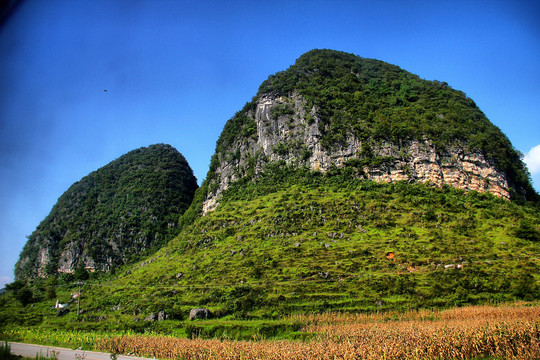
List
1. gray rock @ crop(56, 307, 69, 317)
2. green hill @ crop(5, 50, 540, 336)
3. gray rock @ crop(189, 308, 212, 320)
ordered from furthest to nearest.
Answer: gray rock @ crop(56, 307, 69, 317)
green hill @ crop(5, 50, 540, 336)
gray rock @ crop(189, 308, 212, 320)

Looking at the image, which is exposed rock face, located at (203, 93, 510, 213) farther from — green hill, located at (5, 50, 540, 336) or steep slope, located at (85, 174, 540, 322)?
steep slope, located at (85, 174, 540, 322)

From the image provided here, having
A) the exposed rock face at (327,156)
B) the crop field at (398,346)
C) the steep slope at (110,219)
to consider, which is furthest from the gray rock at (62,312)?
the steep slope at (110,219)

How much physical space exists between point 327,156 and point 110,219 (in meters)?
71.2

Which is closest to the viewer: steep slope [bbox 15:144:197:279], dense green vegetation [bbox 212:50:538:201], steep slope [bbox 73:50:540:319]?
steep slope [bbox 73:50:540:319]

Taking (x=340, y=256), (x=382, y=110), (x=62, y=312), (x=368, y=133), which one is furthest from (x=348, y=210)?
(x=62, y=312)

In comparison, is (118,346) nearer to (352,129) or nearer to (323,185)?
(323,185)

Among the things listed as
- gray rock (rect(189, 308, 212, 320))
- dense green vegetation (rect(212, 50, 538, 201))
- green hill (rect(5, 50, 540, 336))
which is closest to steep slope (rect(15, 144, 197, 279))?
green hill (rect(5, 50, 540, 336))

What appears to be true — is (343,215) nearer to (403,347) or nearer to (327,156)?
(327,156)

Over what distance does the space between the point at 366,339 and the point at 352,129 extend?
216 feet

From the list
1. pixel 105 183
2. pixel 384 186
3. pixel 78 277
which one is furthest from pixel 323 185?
pixel 105 183

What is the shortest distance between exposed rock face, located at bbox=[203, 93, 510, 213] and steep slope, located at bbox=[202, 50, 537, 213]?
211 mm

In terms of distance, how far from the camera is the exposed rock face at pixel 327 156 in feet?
233

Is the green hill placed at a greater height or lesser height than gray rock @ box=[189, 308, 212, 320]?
greater

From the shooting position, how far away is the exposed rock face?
233ft
